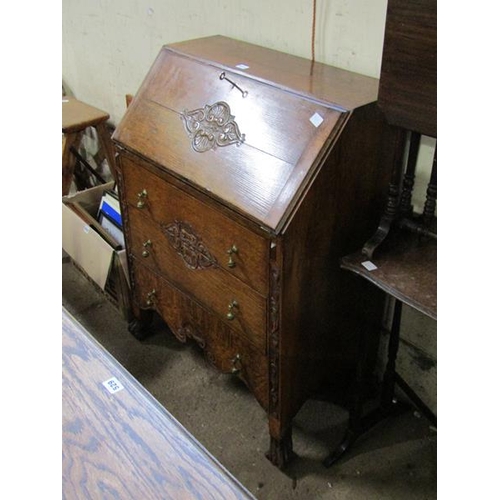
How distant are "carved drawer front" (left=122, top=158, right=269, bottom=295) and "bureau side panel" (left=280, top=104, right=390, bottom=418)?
10 cm

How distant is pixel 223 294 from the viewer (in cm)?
162

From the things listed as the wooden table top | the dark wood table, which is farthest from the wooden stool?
the dark wood table

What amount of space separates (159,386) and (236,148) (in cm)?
100

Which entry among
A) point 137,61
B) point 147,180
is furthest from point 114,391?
point 137,61

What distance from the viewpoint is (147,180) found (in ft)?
5.63

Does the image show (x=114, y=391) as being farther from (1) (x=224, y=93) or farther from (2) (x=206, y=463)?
(1) (x=224, y=93)

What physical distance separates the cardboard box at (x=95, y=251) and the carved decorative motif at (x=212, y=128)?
0.75 meters

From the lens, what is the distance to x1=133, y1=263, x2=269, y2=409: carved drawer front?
166 cm

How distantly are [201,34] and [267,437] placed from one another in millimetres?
1389

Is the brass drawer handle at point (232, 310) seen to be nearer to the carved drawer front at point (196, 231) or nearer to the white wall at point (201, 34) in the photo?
the carved drawer front at point (196, 231)

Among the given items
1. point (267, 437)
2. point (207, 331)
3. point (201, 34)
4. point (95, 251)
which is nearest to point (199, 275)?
point (207, 331)

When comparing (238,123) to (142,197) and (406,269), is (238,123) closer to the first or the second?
(142,197)

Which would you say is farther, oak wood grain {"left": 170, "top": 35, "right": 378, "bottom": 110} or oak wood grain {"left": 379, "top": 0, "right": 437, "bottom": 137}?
oak wood grain {"left": 170, "top": 35, "right": 378, "bottom": 110}

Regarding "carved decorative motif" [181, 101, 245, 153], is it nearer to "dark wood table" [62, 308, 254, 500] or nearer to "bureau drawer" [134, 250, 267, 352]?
"bureau drawer" [134, 250, 267, 352]
